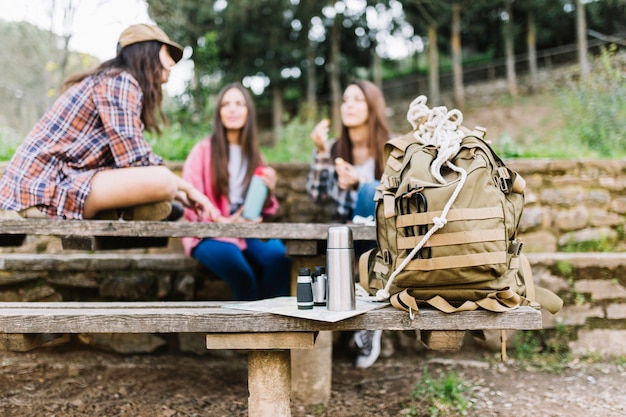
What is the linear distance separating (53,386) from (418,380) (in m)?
1.98

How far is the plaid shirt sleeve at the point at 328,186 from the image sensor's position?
325 cm

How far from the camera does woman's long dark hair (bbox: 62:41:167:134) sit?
261cm

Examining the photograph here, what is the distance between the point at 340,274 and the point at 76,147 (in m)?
1.51

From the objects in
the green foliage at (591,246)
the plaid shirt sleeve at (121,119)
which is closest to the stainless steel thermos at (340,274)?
the plaid shirt sleeve at (121,119)

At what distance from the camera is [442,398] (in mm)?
2523

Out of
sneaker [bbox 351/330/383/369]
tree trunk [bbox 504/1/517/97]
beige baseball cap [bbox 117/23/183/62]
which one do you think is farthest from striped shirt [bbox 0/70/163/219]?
tree trunk [bbox 504/1/517/97]

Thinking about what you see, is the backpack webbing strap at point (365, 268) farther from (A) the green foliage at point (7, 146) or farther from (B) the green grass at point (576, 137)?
(A) the green foliage at point (7, 146)

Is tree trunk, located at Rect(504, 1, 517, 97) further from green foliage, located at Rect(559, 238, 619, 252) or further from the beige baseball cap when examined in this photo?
the beige baseball cap

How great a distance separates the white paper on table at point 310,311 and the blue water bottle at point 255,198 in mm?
1030

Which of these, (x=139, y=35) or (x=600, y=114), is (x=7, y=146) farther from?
(x=600, y=114)

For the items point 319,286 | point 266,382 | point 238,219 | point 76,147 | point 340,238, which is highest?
point 76,147

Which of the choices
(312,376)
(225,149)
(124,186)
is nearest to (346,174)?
(225,149)

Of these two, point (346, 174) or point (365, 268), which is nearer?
point (365, 268)

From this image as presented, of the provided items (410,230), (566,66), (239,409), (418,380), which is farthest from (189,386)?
(566,66)
